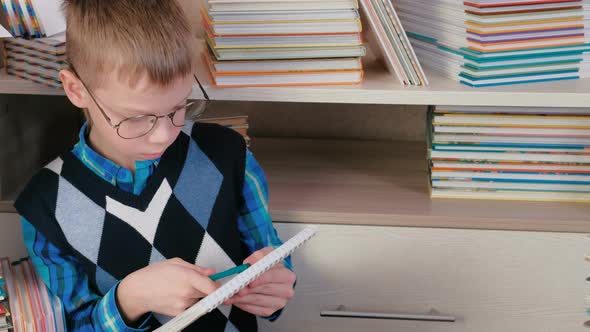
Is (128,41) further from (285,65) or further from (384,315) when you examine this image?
(384,315)

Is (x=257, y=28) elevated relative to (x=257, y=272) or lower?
elevated

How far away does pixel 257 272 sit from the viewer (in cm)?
94

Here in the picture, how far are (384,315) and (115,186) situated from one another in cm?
60

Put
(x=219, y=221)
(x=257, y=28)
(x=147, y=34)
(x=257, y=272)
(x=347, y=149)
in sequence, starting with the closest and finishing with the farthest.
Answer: (x=257, y=272) < (x=147, y=34) < (x=219, y=221) < (x=257, y=28) < (x=347, y=149)

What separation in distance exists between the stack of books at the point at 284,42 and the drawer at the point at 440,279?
287 mm

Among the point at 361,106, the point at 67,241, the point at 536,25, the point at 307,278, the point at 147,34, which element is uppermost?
the point at 147,34

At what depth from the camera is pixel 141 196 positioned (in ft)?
3.88

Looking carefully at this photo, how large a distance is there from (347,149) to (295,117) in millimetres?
173

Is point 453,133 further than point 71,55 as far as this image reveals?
Yes

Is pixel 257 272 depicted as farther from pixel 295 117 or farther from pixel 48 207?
pixel 295 117

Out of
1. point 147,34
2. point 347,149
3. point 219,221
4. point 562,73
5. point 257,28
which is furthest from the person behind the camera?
point 347,149

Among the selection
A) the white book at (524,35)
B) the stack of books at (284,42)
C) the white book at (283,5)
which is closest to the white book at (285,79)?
the stack of books at (284,42)

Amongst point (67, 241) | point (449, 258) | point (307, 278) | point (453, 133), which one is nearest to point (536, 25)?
point (453, 133)

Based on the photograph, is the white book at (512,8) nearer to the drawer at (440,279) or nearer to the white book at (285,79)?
the white book at (285,79)
